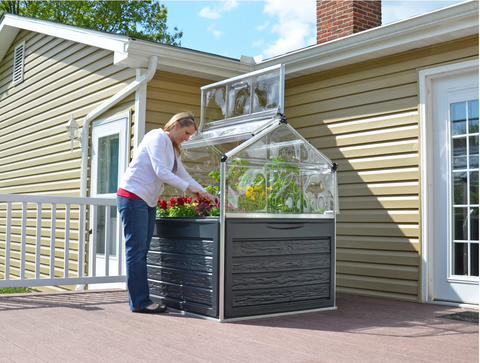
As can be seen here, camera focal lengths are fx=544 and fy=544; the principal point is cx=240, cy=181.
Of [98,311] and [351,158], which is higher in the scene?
[351,158]

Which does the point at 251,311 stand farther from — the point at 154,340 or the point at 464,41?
the point at 464,41

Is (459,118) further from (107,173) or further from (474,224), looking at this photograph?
(107,173)

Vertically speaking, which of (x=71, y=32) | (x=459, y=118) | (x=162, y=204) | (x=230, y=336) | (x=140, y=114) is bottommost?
(x=230, y=336)

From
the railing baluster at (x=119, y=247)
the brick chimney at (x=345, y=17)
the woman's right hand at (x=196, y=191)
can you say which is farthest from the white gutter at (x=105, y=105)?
the brick chimney at (x=345, y=17)

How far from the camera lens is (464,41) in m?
4.61

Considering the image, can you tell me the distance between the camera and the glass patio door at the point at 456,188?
457 centimetres

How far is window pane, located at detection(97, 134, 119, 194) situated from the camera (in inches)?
246

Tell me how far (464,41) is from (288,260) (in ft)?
7.87

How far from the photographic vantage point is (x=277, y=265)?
4.11m

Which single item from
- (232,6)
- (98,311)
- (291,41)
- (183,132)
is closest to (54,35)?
(183,132)

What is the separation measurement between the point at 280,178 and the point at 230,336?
1337 millimetres

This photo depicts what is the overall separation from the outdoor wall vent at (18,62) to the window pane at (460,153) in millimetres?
7253

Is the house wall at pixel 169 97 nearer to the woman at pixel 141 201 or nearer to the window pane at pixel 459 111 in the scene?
the woman at pixel 141 201

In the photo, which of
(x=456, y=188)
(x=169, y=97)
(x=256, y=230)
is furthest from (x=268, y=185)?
(x=169, y=97)
